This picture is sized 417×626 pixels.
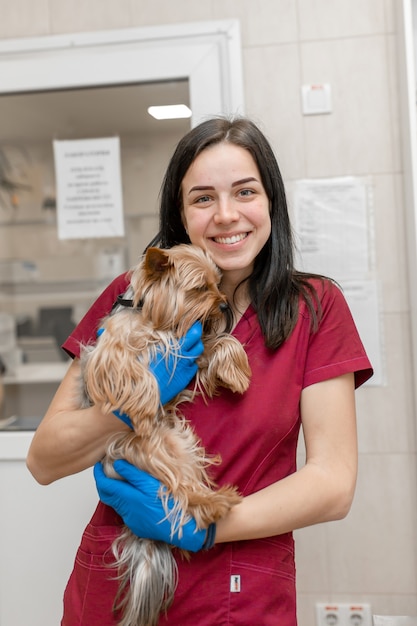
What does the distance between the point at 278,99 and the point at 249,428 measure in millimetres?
1385

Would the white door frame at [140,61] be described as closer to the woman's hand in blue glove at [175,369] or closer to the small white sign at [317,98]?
the small white sign at [317,98]

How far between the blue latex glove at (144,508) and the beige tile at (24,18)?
178 cm

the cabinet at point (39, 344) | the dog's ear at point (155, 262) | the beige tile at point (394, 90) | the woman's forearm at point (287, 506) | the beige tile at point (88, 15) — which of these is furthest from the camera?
the cabinet at point (39, 344)

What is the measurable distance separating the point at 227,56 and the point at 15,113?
0.84m

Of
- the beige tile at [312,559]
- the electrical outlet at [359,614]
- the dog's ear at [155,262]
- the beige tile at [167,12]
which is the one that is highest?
the beige tile at [167,12]

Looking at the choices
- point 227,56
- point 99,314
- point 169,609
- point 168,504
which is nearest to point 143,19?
→ point 227,56

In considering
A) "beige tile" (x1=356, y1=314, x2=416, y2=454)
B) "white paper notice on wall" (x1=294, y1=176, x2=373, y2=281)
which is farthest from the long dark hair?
"beige tile" (x1=356, y1=314, x2=416, y2=454)

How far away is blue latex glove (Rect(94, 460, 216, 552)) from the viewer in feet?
4.08

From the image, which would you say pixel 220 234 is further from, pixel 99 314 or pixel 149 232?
pixel 149 232

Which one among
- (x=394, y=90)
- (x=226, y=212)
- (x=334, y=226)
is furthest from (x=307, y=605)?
(x=394, y=90)

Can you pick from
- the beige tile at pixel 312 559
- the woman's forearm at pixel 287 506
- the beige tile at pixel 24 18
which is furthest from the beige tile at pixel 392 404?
the beige tile at pixel 24 18

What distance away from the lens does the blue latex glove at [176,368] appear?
1344 millimetres

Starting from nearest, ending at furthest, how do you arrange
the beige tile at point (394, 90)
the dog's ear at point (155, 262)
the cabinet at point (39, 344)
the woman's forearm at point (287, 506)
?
the woman's forearm at point (287, 506) < the dog's ear at point (155, 262) < the beige tile at point (394, 90) < the cabinet at point (39, 344)

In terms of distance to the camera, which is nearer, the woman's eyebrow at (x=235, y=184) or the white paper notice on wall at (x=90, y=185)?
the woman's eyebrow at (x=235, y=184)
